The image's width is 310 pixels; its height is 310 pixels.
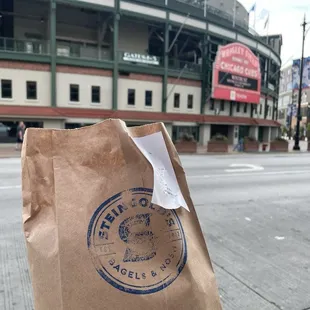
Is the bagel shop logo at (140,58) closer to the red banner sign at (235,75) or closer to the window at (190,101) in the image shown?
the window at (190,101)

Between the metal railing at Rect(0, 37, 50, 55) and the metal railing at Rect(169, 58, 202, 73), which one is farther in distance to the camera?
the metal railing at Rect(169, 58, 202, 73)

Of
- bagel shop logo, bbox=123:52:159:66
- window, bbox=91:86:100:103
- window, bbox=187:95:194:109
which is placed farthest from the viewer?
window, bbox=187:95:194:109

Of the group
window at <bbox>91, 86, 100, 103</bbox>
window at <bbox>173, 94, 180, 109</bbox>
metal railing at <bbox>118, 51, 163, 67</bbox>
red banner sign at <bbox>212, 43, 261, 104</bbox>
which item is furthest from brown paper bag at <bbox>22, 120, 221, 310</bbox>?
red banner sign at <bbox>212, 43, 261, 104</bbox>

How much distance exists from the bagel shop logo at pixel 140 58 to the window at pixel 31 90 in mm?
7146

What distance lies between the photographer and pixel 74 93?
82.9 feet

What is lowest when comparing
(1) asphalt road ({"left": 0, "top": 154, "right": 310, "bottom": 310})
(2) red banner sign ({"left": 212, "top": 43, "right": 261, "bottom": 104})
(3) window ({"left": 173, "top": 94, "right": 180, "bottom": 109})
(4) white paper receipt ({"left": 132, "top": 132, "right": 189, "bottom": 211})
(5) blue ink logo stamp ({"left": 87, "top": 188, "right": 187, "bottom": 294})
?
(1) asphalt road ({"left": 0, "top": 154, "right": 310, "bottom": 310})

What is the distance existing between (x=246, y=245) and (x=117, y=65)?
2324cm

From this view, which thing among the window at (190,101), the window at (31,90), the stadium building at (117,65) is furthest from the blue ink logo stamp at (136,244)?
the window at (190,101)

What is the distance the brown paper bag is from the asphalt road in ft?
6.38

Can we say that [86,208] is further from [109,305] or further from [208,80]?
[208,80]

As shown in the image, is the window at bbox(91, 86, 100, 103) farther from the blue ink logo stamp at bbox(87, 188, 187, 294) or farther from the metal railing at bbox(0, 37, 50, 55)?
the blue ink logo stamp at bbox(87, 188, 187, 294)

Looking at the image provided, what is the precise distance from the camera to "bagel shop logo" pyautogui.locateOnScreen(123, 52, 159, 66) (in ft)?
87.8

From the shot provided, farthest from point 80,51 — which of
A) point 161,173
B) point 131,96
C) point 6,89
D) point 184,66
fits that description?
point 161,173

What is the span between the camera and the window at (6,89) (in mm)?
22906
